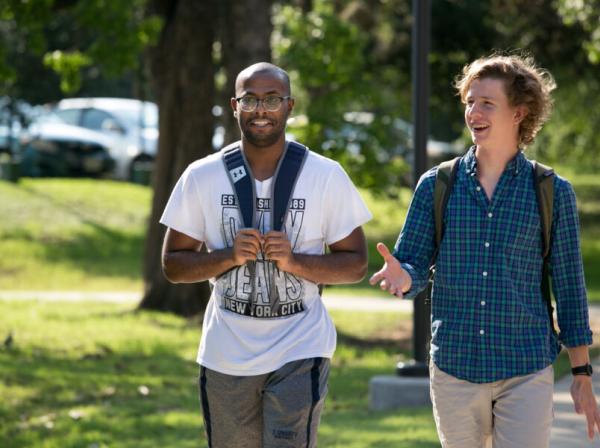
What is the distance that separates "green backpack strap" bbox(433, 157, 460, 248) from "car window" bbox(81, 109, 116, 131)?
1047 inches

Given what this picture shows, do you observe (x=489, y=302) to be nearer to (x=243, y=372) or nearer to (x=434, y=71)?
(x=243, y=372)

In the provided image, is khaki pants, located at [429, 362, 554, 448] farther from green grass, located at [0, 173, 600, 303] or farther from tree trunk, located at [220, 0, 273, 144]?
green grass, located at [0, 173, 600, 303]

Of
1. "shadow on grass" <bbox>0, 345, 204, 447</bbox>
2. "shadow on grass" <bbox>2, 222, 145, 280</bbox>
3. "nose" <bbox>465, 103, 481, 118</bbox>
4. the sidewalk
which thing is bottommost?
"shadow on grass" <bbox>0, 345, 204, 447</bbox>

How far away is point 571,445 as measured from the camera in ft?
22.8

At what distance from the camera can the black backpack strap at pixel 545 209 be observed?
13.7 feet

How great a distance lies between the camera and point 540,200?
165 inches

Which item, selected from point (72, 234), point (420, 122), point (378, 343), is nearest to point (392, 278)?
point (420, 122)

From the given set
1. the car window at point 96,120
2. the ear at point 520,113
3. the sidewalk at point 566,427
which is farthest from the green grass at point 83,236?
the ear at point 520,113

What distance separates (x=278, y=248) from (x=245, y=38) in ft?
33.5

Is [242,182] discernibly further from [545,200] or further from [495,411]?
[495,411]

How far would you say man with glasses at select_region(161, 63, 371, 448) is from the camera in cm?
431

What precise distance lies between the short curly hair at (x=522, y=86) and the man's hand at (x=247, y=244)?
0.83 meters

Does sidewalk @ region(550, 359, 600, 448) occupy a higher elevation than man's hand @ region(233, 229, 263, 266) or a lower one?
lower

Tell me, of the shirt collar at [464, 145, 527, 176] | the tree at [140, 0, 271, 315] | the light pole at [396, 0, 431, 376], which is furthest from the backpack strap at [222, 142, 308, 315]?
the tree at [140, 0, 271, 315]
